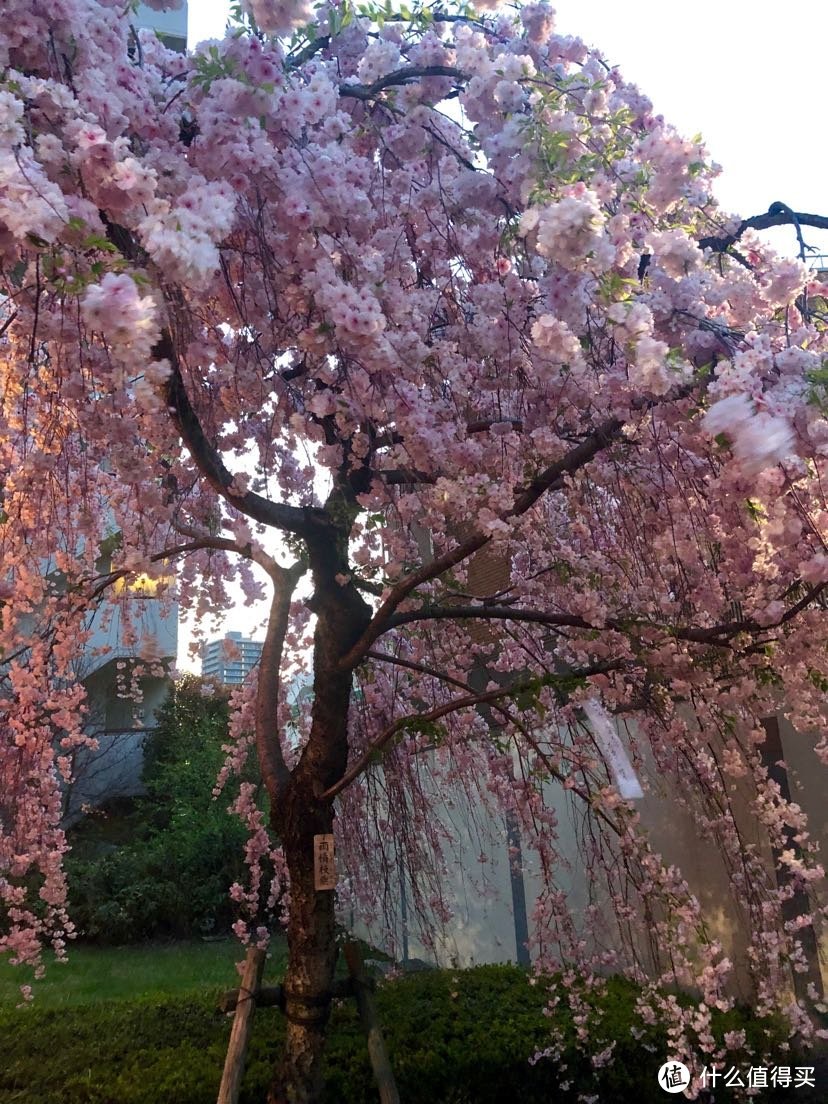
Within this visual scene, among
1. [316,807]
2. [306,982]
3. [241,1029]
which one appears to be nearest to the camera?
[241,1029]

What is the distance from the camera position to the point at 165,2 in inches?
101

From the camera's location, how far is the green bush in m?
8.79

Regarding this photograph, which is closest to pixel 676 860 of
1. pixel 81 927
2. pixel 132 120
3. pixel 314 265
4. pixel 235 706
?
pixel 235 706

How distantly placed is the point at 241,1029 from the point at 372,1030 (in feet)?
1.65

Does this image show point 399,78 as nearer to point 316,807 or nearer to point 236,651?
point 316,807

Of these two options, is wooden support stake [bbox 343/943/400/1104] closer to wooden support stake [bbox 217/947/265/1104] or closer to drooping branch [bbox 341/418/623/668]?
wooden support stake [bbox 217/947/265/1104]

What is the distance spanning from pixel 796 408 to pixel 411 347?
1.04 meters

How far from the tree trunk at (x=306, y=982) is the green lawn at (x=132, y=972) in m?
3.45

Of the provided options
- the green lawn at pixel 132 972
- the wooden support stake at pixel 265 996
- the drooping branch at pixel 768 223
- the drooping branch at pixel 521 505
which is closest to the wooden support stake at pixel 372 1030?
the wooden support stake at pixel 265 996

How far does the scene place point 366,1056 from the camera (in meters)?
3.76

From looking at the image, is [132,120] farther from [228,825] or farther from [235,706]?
[228,825]

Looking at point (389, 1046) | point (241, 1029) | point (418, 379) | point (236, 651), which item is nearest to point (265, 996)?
point (241, 1029)

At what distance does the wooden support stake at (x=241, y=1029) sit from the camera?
9.32 ft

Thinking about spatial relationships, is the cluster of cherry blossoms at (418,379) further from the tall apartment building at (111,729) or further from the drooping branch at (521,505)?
the tall apartment building at (111,729)
